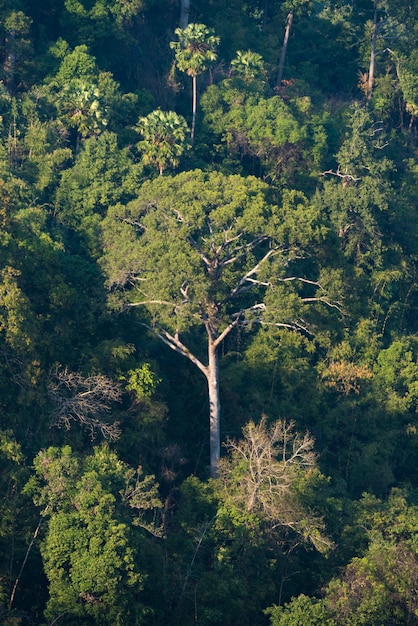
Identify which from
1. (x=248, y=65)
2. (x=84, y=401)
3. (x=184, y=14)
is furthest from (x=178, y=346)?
(x=184, y=14)

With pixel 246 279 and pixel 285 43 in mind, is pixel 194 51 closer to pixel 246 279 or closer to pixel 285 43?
pixel 285 43

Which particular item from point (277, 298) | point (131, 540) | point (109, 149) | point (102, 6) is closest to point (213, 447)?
point (277, 298)

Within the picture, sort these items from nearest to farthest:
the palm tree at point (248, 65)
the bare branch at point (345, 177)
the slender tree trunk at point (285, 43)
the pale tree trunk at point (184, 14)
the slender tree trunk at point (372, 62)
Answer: the bare branch at point (345, 177) → the palm tree at point (248, 65) → the pale tree trunk at point (184, 14) → the slender tree trunk at point (285, 43) → the slender tree trunk at point (372, 62)

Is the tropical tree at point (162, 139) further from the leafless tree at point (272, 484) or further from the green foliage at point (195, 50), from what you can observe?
the leafless tree at point (272, 484)

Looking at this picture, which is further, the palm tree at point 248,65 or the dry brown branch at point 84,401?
the palm tree at point 248,65

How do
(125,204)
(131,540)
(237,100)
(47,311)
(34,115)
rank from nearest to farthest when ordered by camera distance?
1. (131,540)
2. (47,311)
3. (125,204)
4. (34,115)
5. (237,100)

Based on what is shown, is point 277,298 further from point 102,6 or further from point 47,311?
point 102,6

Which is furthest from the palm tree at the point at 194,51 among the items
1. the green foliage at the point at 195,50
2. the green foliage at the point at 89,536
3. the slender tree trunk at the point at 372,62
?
the green foliage at the point at 89,536

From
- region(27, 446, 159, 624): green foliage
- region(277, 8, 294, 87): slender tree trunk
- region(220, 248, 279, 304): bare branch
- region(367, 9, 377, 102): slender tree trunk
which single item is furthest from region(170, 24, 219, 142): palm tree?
region(27, 446, 159, 624): green foliage
